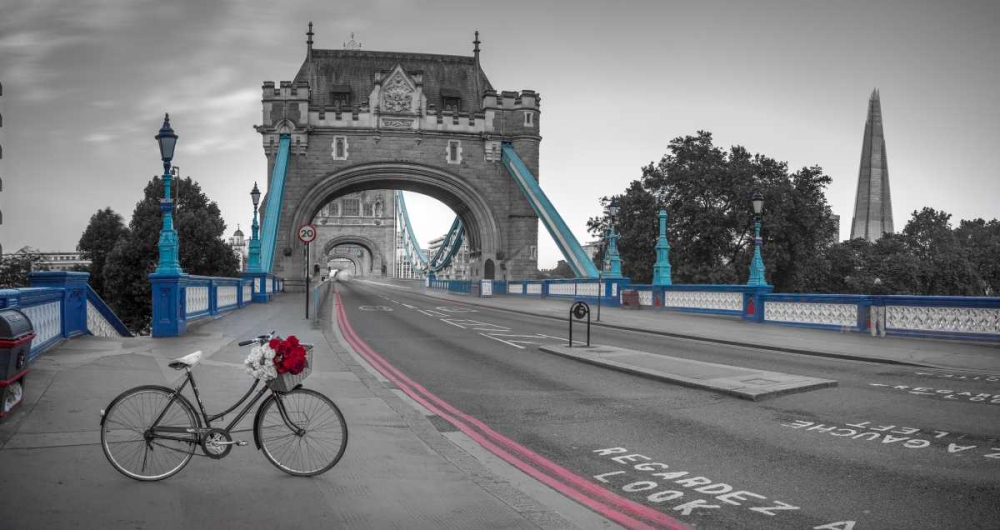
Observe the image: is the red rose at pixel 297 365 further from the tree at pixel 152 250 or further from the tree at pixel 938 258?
the tree at pixel 938 258

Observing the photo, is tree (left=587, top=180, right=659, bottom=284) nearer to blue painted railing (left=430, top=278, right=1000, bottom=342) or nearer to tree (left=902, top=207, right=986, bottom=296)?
blue painted railing (left=430, top=278, right=1000, bottom=342)

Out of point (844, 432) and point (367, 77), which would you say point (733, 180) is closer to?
point (367, 77)

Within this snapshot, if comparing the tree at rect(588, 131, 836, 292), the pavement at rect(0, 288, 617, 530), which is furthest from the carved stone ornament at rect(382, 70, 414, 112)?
the pavement at rect(0, 288, 617, 530)

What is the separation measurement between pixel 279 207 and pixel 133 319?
11.5 m

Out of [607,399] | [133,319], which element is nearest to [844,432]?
[607,399]

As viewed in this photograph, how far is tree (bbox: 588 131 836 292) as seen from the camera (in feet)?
137

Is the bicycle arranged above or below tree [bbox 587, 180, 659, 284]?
below

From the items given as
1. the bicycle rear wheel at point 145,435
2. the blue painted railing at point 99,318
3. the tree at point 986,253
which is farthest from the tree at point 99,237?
the tree at point 986,253

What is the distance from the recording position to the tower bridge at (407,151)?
46.3m

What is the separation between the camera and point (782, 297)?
20.6 metres

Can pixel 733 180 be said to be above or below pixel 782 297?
above

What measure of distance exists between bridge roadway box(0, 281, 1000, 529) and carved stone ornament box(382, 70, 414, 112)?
1509 inches

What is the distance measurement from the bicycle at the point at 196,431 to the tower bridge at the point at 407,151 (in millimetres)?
39503

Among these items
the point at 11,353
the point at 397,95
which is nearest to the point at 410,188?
the point at 397,95
